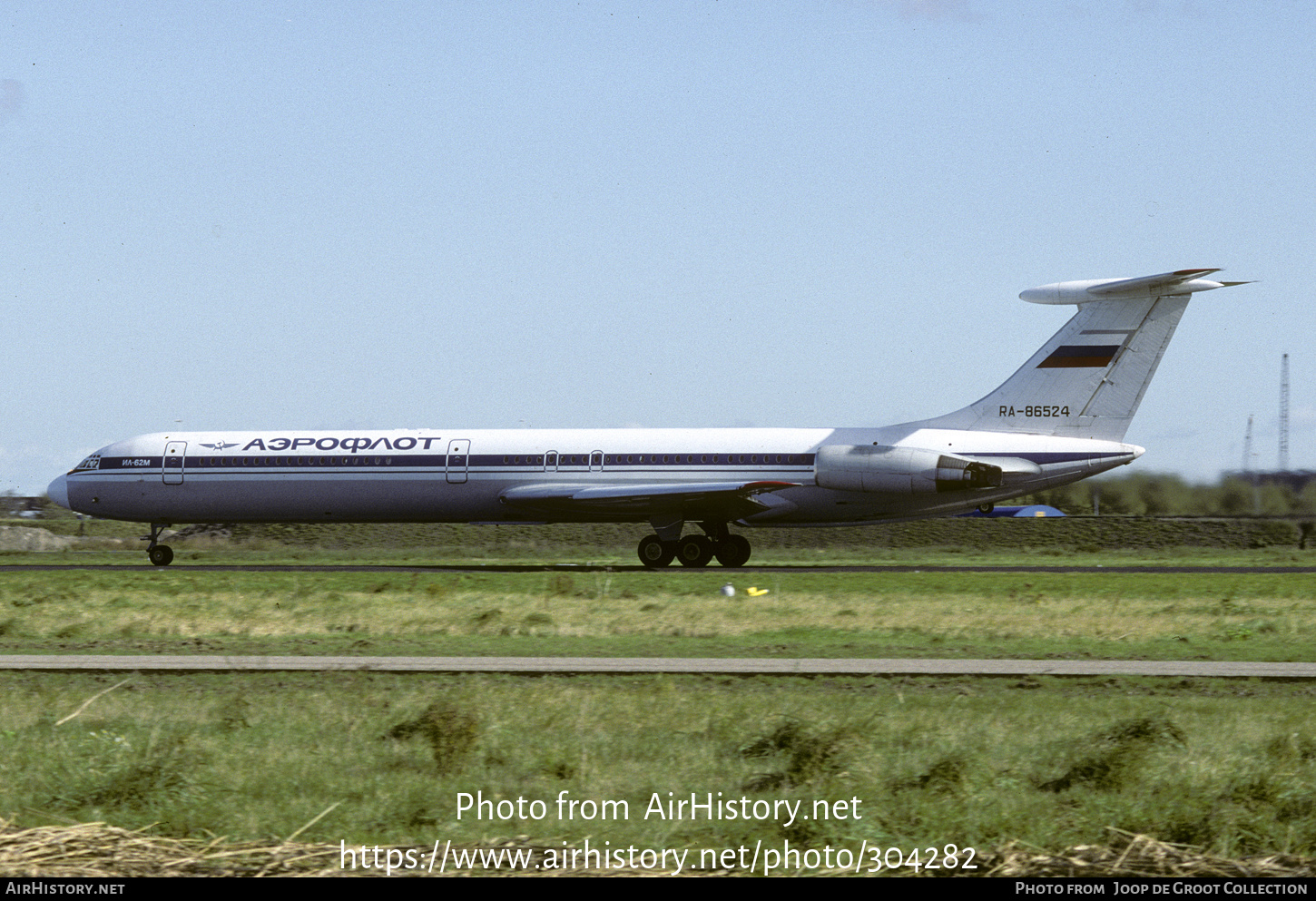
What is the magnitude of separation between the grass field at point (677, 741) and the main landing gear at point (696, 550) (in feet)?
56.4

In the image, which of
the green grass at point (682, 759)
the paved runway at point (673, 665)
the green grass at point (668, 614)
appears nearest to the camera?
the green grass at point (682, 759)

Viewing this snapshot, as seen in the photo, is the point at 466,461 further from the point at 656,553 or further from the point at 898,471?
the point at 898,471

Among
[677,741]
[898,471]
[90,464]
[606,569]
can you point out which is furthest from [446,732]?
[90,464]

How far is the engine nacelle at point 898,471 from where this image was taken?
1554 inches

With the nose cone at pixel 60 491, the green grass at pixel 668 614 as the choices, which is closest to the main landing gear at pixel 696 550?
the green grass at pixel 668 614

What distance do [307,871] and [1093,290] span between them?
35.4 m

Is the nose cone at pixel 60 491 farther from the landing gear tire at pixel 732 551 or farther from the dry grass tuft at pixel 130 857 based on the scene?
the dry grass tuft at pixel 130 857

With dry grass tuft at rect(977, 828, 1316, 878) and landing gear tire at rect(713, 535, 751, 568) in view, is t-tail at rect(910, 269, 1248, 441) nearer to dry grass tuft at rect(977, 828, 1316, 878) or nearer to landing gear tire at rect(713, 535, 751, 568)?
landing gear tire at rect(713, 535, 751, 568)

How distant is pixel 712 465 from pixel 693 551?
307cm

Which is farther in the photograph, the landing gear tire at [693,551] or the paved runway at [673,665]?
the landing gear tire at [693,551]

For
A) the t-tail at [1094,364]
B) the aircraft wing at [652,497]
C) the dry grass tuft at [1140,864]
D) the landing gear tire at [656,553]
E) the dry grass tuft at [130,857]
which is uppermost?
the t-tail at [1094,364]

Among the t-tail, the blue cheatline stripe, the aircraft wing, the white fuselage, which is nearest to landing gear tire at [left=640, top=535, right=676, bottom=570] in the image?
the white fuselage

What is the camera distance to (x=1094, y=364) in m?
40.2
